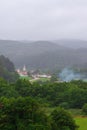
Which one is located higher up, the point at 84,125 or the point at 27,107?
the point at 27,107

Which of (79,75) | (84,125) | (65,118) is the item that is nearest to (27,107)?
(65,118)

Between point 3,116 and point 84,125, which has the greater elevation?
point 3,116

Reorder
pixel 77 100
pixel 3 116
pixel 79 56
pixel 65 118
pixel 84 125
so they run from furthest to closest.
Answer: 1. pixel 79 56
2. pixel 77 100
3. pixel 84 125
4. pixel 65 118
5. pixel 3 116

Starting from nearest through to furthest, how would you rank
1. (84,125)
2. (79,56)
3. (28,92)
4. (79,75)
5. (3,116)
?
(3,116), (84,125), (28,92), (79,75), (79,56)

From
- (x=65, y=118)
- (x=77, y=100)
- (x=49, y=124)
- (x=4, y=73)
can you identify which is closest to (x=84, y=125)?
(x=65, y=118)

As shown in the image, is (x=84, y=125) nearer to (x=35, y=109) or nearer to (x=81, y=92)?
(x=35, y=109)

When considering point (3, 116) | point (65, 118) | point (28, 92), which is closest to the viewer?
point (3, 116)

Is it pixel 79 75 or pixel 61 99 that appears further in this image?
pixel 79 75

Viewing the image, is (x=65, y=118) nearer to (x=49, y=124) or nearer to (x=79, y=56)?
(x=49, y=124)

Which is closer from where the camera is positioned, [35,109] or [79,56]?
[35,109]
